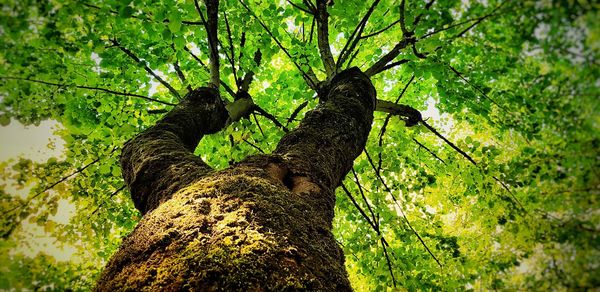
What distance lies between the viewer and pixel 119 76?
4.96m

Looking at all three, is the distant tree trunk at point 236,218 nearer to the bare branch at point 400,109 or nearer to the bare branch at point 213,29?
the bare branch at point 213,29

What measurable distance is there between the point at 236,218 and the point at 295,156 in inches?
40.4

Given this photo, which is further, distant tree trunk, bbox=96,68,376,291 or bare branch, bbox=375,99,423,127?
bare branch, bbox=375,99,423,127

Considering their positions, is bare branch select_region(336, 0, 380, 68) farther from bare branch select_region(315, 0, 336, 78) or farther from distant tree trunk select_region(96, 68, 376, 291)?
distant tree trunk select_region(96, 68, 376, 291)

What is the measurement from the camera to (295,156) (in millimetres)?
2369

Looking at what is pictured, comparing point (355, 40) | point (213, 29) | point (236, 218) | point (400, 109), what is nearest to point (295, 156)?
point (236, 218)

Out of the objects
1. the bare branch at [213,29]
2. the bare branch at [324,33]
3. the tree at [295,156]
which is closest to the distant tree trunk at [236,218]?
the tree at [295,156]

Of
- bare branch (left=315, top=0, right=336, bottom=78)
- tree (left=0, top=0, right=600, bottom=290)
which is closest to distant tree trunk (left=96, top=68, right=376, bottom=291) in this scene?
tree (left=0, top=0, right=600, bottom=290)

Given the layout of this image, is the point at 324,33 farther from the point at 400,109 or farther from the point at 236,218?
the point at 236,218

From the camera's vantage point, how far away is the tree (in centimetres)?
125

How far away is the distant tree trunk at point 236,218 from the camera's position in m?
1.16

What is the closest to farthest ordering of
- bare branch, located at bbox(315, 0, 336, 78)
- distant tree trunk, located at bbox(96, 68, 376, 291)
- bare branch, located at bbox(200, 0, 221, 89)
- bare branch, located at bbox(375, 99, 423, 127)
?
distant tree trunk, located at bbox(96, 68, 376, 291) < bare branch, located at bbox(200, 0, 221, 89) < bare branch, located at bbox(315, 0, 336, 78) < bare branch, located at bbox(375, 99, 423, 127)

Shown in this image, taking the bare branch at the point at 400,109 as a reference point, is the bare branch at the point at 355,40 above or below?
above

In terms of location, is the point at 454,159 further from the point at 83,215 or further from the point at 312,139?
the point at 83,215
